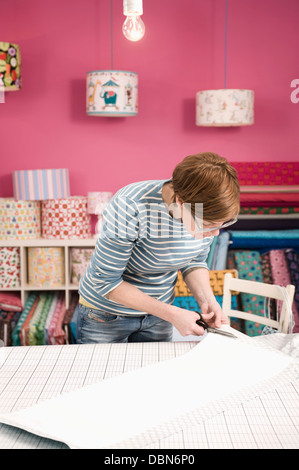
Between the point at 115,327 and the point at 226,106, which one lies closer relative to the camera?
the point at 115,327

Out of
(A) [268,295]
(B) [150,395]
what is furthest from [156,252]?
(A) [268,295]

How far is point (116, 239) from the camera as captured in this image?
1552 mm

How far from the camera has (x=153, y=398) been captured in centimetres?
123

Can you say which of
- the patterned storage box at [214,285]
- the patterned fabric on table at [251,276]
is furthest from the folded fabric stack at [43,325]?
the patterned fabric on table at [251,276]

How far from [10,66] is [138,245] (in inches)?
76.1

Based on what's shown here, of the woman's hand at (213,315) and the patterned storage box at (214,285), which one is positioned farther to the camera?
the patterned storage box at (214,285)

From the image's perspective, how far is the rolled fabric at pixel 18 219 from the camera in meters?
3.28

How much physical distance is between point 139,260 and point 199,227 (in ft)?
0.91

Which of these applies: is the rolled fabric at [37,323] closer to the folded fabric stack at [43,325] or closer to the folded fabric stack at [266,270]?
the folded fabric stack at [43,325]

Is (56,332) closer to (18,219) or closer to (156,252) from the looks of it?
(18,219)

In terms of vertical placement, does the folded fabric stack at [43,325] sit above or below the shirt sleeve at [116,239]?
below

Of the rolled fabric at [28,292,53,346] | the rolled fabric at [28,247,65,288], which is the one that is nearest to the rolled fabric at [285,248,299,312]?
the rolled fabric at [28,247,65,288]

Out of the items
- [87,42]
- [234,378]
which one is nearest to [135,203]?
[234,378]
